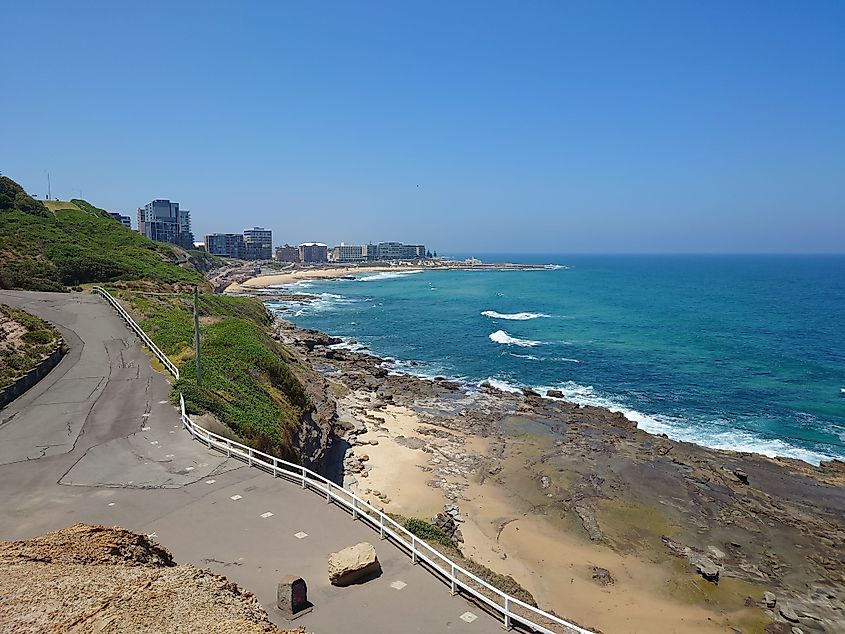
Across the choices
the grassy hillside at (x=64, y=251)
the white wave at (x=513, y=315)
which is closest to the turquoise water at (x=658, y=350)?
the white wave at (x=513, y=315)

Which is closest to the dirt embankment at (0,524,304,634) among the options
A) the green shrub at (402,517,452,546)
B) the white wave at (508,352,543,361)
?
the green shrub at (402,517,452,546)

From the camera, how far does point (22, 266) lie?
46125 millimetres

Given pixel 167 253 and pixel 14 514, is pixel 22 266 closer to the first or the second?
pixel 167 253

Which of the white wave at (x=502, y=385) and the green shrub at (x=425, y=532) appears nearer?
the green shrub at (x=425, y=532)

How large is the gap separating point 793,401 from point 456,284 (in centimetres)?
11698

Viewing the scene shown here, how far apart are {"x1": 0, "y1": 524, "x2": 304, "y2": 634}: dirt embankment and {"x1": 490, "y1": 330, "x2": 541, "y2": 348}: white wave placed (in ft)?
186

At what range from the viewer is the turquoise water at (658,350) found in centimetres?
3831

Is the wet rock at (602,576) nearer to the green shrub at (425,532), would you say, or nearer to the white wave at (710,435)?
the green shrub at (425,532)

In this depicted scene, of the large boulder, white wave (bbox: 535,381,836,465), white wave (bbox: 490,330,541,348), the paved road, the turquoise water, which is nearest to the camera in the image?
the paved road

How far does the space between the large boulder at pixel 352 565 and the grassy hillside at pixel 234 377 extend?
1082cm

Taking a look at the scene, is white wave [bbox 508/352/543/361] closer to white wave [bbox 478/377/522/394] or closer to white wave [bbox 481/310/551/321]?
white wave [bbox 478/377/522/394]

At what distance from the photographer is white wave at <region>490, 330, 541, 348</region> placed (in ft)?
211

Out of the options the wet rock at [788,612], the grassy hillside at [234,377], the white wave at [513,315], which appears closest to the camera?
the wet rock at [788,612]

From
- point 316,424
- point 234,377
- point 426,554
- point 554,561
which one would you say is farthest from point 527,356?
point 426,554
